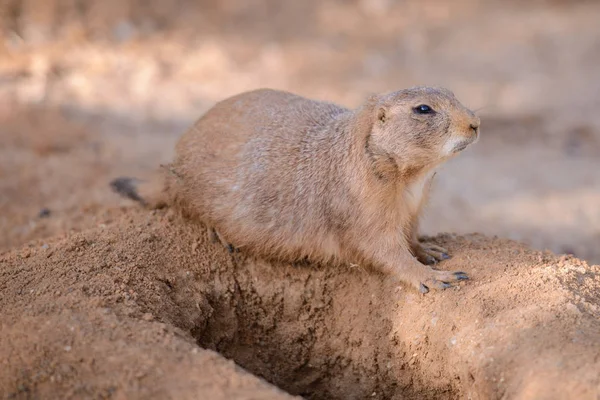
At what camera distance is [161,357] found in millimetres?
3734

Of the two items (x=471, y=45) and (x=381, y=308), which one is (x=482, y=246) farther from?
(x=471, y=45)

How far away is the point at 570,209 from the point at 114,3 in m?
7.50

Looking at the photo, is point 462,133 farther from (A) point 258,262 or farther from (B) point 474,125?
(A) point 258,262

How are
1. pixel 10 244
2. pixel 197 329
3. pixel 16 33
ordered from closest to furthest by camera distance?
pixel 197 329 → pixel 10 244 → pixel 16 33

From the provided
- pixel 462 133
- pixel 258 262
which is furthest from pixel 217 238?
pixel 462 133

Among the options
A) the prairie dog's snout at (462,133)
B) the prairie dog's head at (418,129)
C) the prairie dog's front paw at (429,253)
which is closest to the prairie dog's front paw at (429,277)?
the prairie dog's front paw at (429,253)

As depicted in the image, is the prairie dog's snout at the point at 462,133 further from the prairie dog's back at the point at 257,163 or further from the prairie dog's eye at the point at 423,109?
the prairie dog's back at the point at 257,163

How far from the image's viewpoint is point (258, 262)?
518 cm

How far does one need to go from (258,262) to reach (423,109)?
64.5 inches

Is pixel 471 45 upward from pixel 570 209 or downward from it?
upward

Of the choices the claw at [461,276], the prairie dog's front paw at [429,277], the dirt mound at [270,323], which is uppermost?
the claw at [461,276]

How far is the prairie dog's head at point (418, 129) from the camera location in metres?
4.50

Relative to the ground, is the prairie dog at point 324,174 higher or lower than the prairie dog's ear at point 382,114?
lower

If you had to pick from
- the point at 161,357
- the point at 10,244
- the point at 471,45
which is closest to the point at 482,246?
the point at 161,357
